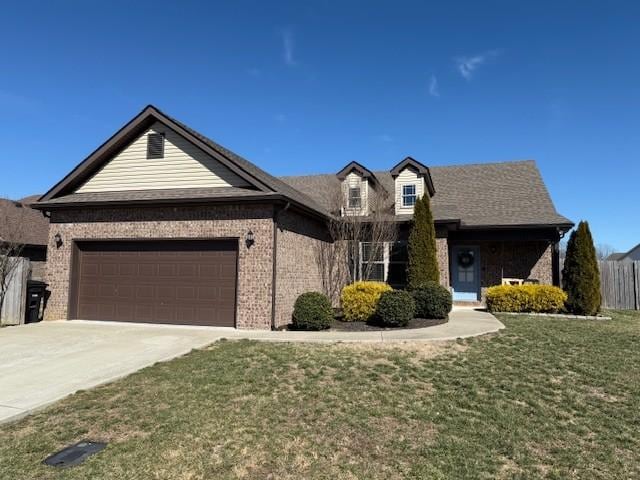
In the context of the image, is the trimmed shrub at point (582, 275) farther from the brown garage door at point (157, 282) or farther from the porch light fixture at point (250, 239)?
the brown garage door at point (157, 282)

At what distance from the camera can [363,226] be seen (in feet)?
52.4

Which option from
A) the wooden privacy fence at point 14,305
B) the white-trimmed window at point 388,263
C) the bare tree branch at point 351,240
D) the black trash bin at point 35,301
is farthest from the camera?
the white-trimmed window at point 388,263

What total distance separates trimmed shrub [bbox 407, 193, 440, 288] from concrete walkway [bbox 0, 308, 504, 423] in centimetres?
184

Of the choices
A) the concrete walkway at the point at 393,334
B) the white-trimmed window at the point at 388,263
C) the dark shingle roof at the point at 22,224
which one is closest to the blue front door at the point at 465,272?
the white-trimmed window at the point at 388,263

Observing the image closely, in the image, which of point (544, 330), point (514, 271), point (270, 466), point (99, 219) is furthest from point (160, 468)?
point (514, 271)

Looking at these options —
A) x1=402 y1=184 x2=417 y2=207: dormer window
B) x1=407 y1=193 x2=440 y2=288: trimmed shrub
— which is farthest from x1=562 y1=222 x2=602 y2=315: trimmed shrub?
x1=402 y1=184 x2=417 y2=207: dormer window

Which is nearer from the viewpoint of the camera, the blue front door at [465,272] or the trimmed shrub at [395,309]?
the trimmed shrub at [395,309]

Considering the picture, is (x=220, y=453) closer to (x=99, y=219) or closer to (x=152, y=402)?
(x=152, y=402)

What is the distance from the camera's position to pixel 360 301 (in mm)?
12305

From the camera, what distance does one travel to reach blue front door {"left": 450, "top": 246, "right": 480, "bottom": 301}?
58.0 ft

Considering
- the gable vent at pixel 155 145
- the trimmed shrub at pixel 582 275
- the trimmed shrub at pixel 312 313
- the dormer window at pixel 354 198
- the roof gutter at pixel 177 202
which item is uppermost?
the gable vent at pixel 155 145

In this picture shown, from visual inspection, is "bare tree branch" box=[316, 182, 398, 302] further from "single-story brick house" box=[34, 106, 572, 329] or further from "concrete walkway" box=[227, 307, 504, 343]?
"concrete walkway" box=[227, 307, 504, 343]

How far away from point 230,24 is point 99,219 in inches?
294

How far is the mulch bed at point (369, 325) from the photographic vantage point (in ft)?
36.8
